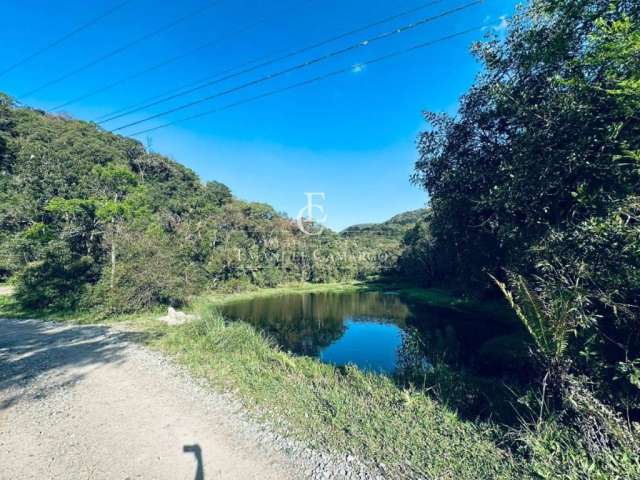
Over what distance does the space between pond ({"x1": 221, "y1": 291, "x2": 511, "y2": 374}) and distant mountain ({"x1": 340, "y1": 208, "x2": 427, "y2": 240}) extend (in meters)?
64.4

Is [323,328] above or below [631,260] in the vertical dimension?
below

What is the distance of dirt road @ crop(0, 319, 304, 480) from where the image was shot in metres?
3.21

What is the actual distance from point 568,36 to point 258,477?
771cm

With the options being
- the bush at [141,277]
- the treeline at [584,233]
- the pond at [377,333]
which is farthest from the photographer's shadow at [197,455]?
the bush at [141,277]

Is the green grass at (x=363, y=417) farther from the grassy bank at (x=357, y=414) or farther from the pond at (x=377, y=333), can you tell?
the pond at (x=377, y=333)

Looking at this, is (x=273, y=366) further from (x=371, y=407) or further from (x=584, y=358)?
(x=584, y=358)

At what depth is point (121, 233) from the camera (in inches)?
643

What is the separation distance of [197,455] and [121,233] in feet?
54.5

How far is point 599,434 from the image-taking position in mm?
3010

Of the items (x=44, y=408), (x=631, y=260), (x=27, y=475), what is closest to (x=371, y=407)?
(x=631, y=260)

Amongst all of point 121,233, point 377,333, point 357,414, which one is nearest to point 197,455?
point 357,414

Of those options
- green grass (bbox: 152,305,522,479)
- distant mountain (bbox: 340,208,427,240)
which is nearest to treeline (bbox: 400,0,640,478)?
green grass (bbox: 152,305,522,479)

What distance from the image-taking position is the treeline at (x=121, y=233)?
50.0 feet

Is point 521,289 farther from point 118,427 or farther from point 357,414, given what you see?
point 118,427
